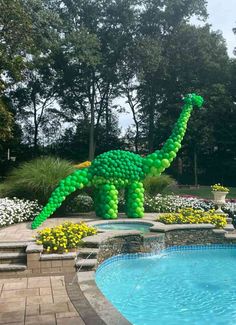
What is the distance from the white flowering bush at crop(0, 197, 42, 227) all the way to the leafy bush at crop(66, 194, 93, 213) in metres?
1.61

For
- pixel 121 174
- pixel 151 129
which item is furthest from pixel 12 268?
pixel 151 129

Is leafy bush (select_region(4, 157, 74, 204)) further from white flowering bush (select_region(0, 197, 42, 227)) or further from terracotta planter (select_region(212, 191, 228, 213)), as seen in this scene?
terracotta planter (select_region(212, 191, 228, 213))

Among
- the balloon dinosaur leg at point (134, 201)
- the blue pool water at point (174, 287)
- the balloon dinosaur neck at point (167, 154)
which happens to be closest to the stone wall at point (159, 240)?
the blue pool water at point (174, 287)

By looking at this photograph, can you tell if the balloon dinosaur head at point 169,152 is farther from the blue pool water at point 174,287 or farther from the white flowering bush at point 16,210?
the white flowering bush at point 16,210

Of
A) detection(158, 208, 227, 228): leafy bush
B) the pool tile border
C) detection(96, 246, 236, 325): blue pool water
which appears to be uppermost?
detection(158, 208, 227, 228): leafy bush

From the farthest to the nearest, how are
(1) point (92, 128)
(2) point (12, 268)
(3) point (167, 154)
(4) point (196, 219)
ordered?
(1) point (92, 128) < (3) point (167, 154) < (4) point (196, 219) < (2) point (12, 268)

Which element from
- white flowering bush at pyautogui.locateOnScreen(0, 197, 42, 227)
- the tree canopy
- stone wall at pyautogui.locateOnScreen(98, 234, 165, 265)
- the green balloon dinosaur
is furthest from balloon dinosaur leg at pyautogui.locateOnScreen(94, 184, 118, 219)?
the tree canopy

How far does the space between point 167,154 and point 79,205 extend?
3952mm

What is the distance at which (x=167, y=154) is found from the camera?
1136 cm

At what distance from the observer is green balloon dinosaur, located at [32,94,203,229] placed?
10844mm

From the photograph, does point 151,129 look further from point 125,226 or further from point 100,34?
point 125,226

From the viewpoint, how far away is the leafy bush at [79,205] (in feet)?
42.9

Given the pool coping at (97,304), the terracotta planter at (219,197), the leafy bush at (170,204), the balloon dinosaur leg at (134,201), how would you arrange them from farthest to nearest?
the leafy bush at (170,204) → the terracotta planter at (219,197) → the balloon dinosaur leg at (134,201) → the pool coping at (97,304)

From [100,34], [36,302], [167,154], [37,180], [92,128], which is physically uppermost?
[100,34]
